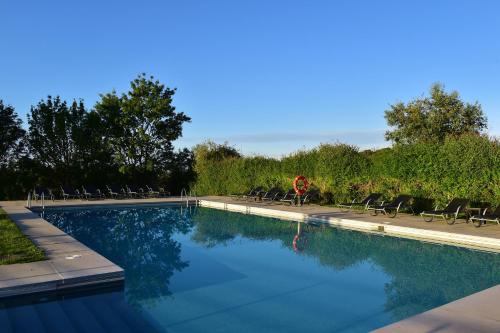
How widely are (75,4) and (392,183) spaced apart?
Result: 12160 millimetres

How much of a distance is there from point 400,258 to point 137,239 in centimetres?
647

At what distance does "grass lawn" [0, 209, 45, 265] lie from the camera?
6953 millimetres

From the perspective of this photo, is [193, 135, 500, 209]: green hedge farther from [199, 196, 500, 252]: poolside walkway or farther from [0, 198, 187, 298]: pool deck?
[0, 198, 187, 298]: pool deck

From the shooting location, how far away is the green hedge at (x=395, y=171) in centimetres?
1263

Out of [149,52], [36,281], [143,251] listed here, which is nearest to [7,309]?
[36,281]

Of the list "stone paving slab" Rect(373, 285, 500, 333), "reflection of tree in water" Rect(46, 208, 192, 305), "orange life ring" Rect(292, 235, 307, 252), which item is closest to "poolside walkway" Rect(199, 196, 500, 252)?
"orange life ring" Rect(292, 235, 307, 252)

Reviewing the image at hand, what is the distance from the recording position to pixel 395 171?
49.4 feet

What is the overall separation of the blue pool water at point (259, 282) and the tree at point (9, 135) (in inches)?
422

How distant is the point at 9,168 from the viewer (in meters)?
21.1

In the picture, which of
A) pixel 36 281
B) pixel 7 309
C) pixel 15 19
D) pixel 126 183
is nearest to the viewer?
pixel 7 309

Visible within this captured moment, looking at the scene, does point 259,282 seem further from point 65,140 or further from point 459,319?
point 65,140

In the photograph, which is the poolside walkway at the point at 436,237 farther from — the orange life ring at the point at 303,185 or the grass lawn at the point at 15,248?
the grass lawn at the point at 15,248

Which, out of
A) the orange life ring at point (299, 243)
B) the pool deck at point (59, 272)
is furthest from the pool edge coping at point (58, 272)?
the orange life ring at point (299, 243)

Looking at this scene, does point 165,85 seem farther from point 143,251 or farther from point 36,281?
point 36,281
